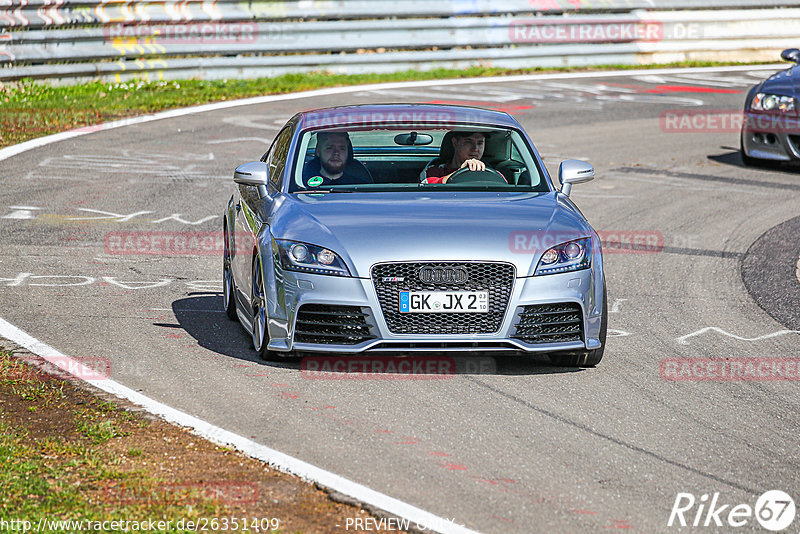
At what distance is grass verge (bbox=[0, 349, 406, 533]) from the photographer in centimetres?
479

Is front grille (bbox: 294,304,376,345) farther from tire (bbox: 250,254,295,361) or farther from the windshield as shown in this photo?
the windshield

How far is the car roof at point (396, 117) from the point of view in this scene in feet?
27.9

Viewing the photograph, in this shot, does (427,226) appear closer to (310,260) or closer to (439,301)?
(439,301)

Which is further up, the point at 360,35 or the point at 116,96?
the point at 360,35

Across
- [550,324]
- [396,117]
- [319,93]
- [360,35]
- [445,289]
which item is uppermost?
[396,117]

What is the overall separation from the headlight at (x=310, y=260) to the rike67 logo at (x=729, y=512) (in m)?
2.51

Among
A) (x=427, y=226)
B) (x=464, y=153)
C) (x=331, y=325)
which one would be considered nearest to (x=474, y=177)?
(x=464, y=153)

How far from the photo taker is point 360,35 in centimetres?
2383

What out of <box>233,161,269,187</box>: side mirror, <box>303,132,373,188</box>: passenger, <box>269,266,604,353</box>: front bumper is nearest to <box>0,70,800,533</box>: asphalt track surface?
<box>269,266,604,353</box>: front bumper

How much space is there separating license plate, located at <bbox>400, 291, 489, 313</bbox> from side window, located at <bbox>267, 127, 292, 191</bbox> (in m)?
1.53

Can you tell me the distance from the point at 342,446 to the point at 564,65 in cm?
2134

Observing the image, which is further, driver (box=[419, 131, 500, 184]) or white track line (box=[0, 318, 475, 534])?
driver (box=[419, 131, 500, 184])

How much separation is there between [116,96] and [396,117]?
41.2 ft

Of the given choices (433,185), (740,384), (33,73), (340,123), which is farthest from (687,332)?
(33,73)
